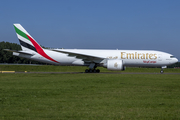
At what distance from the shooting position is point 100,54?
30594mm

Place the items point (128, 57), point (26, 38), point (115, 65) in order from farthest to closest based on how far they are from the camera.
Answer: point (26, 38) → point (128, 57) → point (115, 65)

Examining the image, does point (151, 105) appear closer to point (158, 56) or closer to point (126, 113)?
point (126, 113)

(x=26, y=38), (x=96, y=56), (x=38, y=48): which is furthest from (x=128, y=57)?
(x=26, y=38)

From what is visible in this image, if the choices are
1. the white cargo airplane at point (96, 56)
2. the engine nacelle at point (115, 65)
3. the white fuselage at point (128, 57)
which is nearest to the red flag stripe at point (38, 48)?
the white cargo airplane at point (96, 56)

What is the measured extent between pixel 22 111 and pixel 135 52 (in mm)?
25216

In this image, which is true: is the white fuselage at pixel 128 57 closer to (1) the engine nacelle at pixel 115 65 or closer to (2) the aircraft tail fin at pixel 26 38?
(2) the aircraft tail fin at pixel 26 38

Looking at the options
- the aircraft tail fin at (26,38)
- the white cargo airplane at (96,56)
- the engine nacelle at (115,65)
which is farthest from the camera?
the aircraft tail fin at (26,38)

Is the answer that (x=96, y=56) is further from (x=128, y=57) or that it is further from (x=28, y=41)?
(x=28, y=41)

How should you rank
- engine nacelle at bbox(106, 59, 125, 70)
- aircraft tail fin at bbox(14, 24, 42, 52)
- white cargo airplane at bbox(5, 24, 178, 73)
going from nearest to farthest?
engine nacelle at bbox(106, 59, 125, 70)
white cargo airplane at bbox(5, 24, 178, 73)
aircraft tail fin at bbox(14, 24, 42, 52)

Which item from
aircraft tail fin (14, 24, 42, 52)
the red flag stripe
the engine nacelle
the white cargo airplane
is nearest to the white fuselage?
the white cargo airplane

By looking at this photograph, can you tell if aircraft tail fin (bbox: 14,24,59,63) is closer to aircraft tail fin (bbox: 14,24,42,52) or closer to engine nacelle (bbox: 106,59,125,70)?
aircraft tail fin (bbox: 14,24,42,52)

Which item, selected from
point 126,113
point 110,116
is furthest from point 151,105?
point 110,116

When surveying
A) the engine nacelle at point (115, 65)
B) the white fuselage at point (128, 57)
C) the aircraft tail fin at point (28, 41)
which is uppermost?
the aircraft tail fin at point (28, 41)

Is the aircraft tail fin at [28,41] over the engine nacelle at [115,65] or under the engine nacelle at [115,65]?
over
